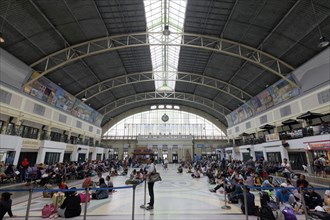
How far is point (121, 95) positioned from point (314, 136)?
29223 mm

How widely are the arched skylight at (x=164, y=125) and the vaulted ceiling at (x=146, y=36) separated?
20.4 meters

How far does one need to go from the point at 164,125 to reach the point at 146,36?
93.5 feet

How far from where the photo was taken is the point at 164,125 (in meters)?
43.8

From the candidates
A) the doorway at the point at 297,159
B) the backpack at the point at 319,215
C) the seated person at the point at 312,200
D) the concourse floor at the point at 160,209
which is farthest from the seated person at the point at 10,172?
the doorway at the point at 297,159

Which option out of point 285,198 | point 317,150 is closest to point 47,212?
point 285,198

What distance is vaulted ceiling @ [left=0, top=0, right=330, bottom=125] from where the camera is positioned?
12266 mm

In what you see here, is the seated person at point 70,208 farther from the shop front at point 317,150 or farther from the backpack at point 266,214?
the shop front at point 317,150

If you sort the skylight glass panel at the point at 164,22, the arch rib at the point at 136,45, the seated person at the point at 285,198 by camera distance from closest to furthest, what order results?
the seated person at the point at 285,198, the skylight glass panel at the point at 164,22, the arch rib at the point at 136,45

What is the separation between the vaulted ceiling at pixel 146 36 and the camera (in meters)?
12.3

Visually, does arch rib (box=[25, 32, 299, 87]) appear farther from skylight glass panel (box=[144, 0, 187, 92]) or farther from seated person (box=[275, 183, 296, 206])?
seated person (box=[275, 183, 296, 206])

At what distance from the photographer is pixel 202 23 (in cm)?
1577

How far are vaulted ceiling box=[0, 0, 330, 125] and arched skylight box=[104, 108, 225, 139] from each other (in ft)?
66.8

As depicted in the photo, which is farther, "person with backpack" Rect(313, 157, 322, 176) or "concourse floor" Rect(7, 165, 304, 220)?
"person with backpack" Rect(313, 157, 322, 176)

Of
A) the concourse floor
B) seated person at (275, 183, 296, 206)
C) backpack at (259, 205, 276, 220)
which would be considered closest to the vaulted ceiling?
seated person at (275, 183, 296, 206)
